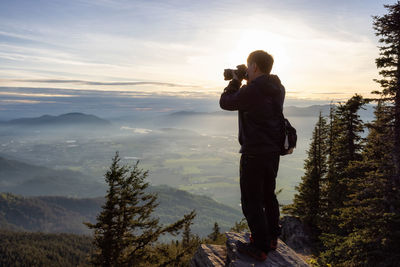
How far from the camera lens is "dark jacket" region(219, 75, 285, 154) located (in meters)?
4.43

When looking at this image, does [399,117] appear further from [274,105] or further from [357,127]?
[274,105]

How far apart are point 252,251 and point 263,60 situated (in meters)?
3.81

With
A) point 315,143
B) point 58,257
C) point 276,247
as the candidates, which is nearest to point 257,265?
point 276,247

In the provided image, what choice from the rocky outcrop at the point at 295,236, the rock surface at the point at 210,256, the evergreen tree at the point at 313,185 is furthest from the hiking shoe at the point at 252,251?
the evergreen tree at the point at 313,185

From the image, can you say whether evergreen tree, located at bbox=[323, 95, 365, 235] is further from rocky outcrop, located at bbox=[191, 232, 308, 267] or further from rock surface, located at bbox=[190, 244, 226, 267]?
rock surface, located at bbox=[190, 244, 226, 267]

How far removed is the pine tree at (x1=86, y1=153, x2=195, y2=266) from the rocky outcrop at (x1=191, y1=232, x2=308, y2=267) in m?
5.64

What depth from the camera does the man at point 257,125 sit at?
4.48 metres

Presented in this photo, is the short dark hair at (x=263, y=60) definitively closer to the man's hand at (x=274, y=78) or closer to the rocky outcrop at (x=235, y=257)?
the man's hand at (x=274, y=78)

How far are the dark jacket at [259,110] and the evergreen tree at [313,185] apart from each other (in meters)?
19.9

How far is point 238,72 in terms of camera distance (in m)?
4.85

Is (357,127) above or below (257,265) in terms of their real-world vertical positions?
above

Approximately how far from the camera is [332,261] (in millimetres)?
10500

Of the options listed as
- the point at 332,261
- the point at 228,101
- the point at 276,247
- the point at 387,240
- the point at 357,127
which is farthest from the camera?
the point at 357,127

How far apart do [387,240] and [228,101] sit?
29.6ft
